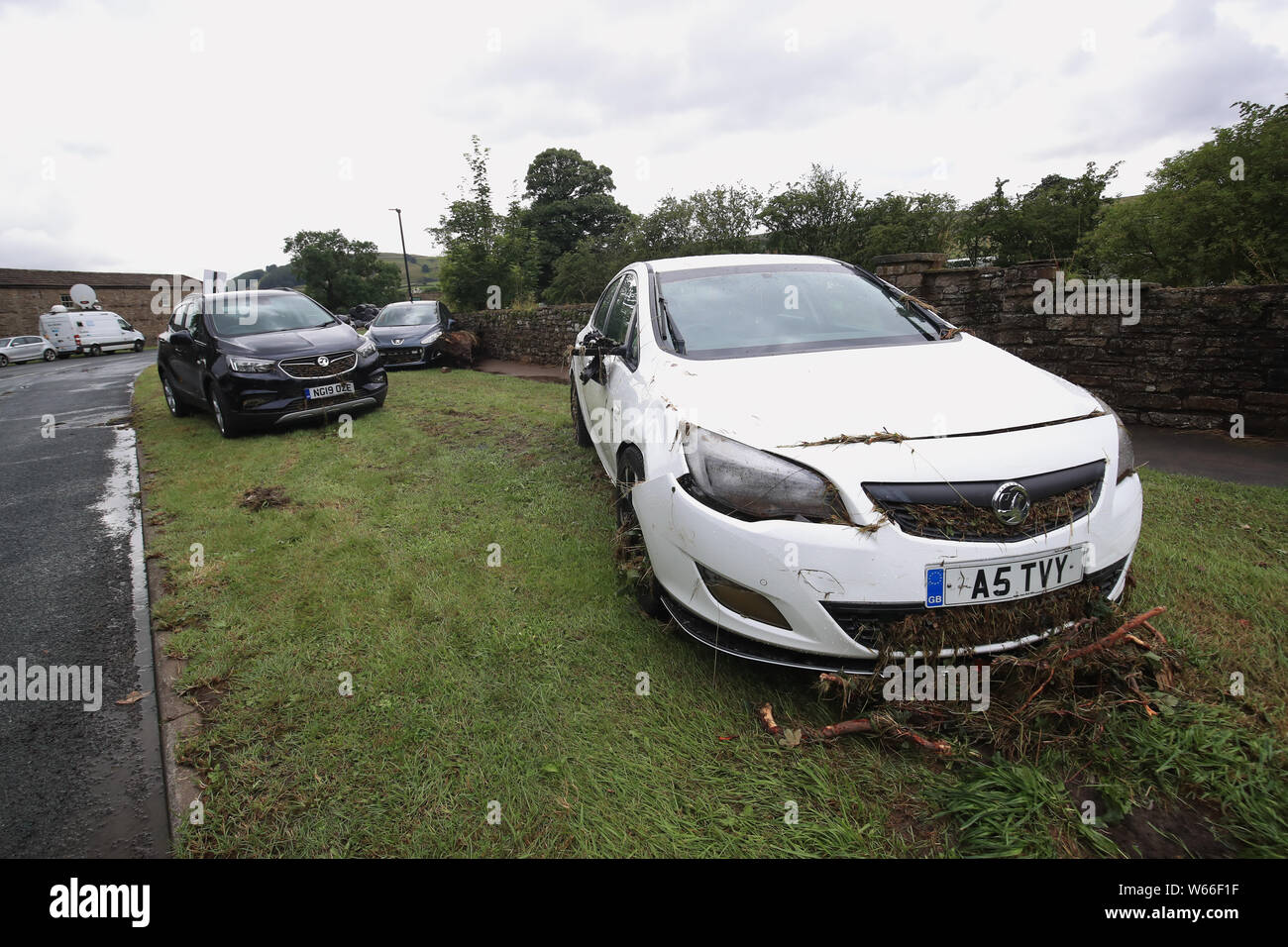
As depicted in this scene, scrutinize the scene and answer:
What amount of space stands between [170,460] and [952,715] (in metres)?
6.80

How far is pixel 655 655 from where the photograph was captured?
2.41 metres

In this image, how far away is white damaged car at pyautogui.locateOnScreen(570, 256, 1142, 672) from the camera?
1825mm

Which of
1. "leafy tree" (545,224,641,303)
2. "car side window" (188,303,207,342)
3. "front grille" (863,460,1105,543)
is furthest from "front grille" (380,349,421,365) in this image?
"leafy tree" (545,224,641,303)

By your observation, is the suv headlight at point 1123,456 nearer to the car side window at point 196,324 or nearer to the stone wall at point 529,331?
the car side window at point 196,324

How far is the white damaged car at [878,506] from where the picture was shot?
1.83m

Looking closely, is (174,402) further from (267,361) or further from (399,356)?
(399,356)

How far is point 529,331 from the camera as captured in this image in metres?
14.5

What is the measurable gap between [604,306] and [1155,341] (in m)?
4.93

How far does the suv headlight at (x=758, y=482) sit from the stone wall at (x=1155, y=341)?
5.50 meters

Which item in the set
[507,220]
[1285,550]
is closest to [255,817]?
[1285,550]

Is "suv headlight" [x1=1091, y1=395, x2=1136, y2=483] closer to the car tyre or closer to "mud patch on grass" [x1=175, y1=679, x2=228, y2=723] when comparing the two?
"mud patch on grass" [x1=175, y1=679, x2=228, y2=723]

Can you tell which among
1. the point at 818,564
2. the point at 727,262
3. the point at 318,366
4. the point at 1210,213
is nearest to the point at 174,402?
the point at 318,366

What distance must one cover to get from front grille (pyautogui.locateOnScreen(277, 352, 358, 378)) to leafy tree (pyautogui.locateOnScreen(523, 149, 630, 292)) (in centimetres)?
Result: 5155
